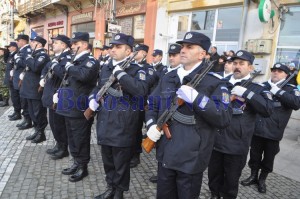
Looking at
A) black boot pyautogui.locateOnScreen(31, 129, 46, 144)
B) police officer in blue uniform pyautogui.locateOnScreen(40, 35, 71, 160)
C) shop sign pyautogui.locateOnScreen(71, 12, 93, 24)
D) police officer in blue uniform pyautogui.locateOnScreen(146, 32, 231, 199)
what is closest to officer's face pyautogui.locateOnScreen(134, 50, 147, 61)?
police officer in blue uniform pyautogui.locateOnScreen(40, 35, 71, 160)

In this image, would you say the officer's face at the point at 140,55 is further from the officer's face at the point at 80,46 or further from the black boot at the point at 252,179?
the black boot at the point at 252,179

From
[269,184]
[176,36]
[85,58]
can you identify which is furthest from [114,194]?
[176,36]

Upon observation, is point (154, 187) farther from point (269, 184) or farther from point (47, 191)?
point (269, 184)

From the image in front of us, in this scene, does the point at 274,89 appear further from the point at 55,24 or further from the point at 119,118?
the point at 55,24

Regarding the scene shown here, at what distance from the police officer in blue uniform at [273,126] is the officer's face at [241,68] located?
36.1 inches

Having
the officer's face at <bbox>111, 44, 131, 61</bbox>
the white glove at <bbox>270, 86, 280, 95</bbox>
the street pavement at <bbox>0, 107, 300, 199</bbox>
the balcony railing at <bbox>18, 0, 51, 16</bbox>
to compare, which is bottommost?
the street pavement at <bbox>0, 107, 300, 199</bbox>

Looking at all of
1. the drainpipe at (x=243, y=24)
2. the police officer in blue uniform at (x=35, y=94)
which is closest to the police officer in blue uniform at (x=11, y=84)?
the police officer in blue uniform at (x=35, y=94)

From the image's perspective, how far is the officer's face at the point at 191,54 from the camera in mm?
2564

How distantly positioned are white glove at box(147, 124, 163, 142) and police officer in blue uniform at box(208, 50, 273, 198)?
1.08 metres

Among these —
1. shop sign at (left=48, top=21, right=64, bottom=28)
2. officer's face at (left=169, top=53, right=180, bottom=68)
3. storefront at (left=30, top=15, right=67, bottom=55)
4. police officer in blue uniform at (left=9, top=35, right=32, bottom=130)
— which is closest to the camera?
officer's face at (left=169, top=53, right=180, bottom=68)

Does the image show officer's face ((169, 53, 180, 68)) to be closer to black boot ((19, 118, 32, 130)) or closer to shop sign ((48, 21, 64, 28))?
black boot ((19, 118, 32, 130))

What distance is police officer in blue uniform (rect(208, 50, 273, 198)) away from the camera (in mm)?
3305

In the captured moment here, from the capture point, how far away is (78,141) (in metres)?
4.09

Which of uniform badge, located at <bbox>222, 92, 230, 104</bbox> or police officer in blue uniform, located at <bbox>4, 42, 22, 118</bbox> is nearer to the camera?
uniform badge, located at <bbox>222, 92, 230, 104</bbox>
